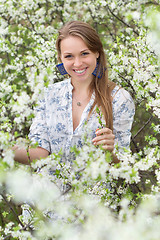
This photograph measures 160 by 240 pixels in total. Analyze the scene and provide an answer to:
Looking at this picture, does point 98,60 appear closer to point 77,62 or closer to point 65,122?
point 77,62

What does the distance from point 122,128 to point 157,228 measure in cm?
168

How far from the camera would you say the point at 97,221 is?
57.7 inches

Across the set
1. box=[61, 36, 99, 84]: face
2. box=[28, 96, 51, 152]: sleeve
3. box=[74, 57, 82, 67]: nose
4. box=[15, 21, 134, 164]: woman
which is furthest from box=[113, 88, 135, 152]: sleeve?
box=[28, 96, 51, 152]: sleeve

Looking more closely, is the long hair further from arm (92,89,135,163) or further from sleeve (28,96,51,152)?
sleeve (28,96,51,152)

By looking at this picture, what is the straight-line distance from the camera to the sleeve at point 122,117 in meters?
2.92

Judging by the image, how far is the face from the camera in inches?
102

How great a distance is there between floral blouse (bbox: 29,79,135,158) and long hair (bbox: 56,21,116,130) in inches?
3.2

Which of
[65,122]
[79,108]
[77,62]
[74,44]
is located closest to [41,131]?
[65,122]

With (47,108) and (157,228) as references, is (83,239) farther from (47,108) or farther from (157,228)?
(47,108)

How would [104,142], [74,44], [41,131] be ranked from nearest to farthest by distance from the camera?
1. [104,142]
2. [74,44]
3. [41,131]

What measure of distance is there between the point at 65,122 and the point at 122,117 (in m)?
0.60

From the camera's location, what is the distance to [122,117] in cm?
293

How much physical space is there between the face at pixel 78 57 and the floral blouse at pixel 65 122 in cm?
34

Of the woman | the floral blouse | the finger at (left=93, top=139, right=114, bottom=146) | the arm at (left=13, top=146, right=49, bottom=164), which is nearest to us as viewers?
the finger at (left=93, top=139, right=114, bottom=146)
